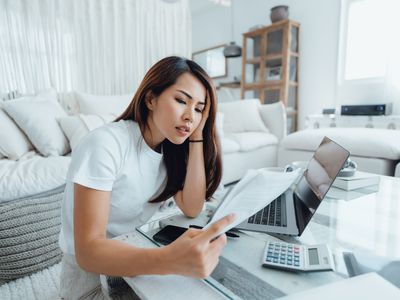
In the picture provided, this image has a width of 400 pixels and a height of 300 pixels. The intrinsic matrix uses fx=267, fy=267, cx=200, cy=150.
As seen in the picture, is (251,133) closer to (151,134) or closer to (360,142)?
(360,142)

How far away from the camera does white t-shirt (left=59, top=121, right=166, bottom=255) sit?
0.52m

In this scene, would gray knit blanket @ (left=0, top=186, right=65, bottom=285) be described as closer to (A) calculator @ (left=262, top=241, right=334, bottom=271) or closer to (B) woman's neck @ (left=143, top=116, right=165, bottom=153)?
(B) woman's neck @ (left=143, top=116, right=165, bottom=153)

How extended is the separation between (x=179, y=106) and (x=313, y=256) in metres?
0.42

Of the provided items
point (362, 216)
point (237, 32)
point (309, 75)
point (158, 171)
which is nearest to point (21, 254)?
point (158, 171)

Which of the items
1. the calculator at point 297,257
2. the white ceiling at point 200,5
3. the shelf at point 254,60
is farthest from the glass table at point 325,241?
the white ceiling at point 200,5

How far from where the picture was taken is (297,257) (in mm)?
483

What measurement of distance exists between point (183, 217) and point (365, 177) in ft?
2.46

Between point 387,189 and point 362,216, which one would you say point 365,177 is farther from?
point 362,216

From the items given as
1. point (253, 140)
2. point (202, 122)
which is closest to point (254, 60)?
point (253, 140)

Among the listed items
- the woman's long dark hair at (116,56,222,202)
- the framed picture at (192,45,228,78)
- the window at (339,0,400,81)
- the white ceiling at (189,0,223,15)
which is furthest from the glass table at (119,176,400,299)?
the white ceiling at (189,0,223,15)

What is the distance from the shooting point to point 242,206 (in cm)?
47

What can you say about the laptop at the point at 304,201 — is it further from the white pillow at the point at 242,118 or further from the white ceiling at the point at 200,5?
the white ceiling at the point at 200,5

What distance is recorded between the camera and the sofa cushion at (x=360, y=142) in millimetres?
1661

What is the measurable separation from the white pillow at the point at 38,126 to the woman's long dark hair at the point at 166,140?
3.39 feet
